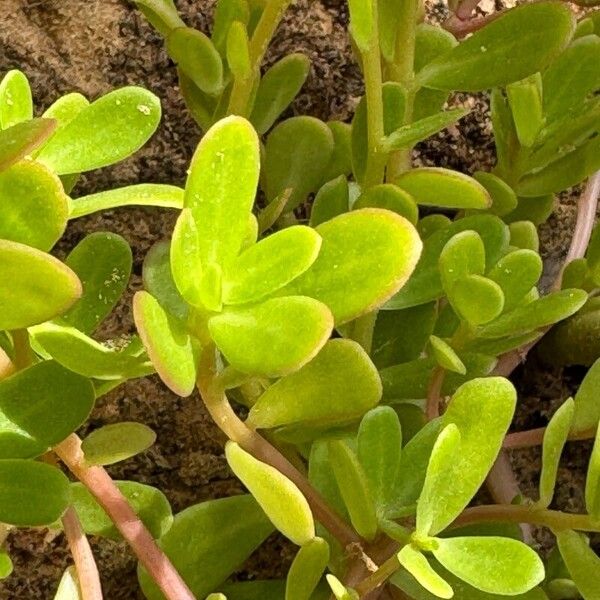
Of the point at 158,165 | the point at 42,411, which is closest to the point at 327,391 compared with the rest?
the point at 42,411

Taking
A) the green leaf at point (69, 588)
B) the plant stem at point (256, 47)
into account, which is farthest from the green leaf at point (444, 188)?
the green leaf at point (69, 588)

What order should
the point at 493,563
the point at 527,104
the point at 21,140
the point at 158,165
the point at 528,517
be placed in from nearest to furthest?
1. the point at 21,140
2. the point at 493,563
3. the point at 528,517
4. the point at 527,104
5. the point at 158,165

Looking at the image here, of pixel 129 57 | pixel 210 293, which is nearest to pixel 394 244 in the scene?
pixel 210 293

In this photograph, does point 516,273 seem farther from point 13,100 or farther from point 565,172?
point 13,100

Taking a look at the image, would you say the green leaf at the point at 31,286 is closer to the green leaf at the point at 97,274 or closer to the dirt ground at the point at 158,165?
the green leaf at the point at 97,274

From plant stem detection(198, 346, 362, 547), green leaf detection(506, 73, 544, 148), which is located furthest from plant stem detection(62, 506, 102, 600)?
green leaf detection(506, 73, 544, 148)

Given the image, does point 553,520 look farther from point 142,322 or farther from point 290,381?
point 142,322

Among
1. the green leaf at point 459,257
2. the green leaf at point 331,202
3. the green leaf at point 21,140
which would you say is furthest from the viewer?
the green leaf at point 331,202
